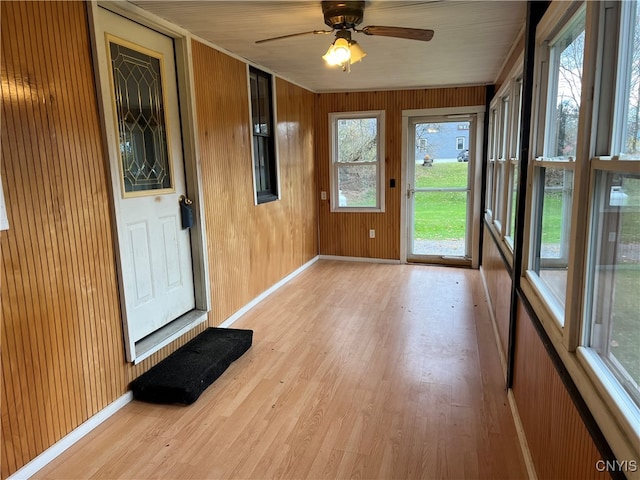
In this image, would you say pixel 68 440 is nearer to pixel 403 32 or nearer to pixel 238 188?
pixel 238 188

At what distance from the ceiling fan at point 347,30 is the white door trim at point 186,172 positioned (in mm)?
893

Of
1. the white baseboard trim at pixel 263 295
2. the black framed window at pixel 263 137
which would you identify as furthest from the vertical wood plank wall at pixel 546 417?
the black framed window at pixel 263 137

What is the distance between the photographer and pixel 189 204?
3.07 m

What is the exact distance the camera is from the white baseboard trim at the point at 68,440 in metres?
1.87

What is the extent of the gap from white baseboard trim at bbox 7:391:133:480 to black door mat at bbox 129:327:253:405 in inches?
5.0

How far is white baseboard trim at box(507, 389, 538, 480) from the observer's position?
181cm

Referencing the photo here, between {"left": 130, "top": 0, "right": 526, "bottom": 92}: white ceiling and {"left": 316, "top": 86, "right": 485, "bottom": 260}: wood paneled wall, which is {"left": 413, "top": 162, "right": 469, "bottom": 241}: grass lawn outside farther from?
{"left": 130, "top": 0, "right": 526, "bottom": 92}: white ceiling

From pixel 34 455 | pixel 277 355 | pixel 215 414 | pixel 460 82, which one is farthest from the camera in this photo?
pixel 460 82

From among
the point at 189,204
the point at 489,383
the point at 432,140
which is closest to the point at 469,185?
the point at 432,140

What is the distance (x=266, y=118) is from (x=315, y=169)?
1.51 m

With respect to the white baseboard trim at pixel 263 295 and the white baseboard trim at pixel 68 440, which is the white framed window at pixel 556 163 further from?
the white baseboard trim at pixel 263 295

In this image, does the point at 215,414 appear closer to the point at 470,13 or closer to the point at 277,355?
the point at 277,355

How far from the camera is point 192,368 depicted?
2.63 m

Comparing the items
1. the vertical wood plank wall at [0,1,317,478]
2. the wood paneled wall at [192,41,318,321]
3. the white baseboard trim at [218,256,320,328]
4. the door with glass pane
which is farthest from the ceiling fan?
the door with glass pane
